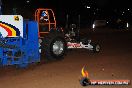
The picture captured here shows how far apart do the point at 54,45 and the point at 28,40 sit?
156 cm

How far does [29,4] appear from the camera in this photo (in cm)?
7369

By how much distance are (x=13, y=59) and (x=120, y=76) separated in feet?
11.3

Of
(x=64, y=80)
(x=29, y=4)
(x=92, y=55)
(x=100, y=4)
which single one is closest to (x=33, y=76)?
(x=64, y=80)

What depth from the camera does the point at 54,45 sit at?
1441 centimetres

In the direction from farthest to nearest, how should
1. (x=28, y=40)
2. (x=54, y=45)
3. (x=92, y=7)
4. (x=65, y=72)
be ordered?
(x=92, y=7) → (x=54, y=45) → (x=28, y=40) → (x=65, y=72)

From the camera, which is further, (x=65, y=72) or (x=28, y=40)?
(x=28, y=40)

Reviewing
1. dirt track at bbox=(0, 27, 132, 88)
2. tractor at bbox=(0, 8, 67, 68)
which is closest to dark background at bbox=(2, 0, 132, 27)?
tractor at bbox=(0, 8, 67, 68)

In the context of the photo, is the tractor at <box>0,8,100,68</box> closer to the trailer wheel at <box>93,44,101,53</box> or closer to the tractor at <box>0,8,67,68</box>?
the tractor at <box>0,8,67,68</box>

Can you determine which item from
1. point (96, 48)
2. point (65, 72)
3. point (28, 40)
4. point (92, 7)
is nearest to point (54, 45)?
point (28, 40)

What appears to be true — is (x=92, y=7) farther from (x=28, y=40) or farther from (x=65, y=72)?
(x=65, y=72)

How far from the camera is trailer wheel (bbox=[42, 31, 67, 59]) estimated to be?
14.1m

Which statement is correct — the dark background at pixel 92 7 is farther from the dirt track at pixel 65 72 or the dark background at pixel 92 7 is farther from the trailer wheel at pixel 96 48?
the dirt track at pixel 65 72

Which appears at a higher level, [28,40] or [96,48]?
[28,40]

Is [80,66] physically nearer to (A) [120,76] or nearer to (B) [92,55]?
(A) [120,76]
